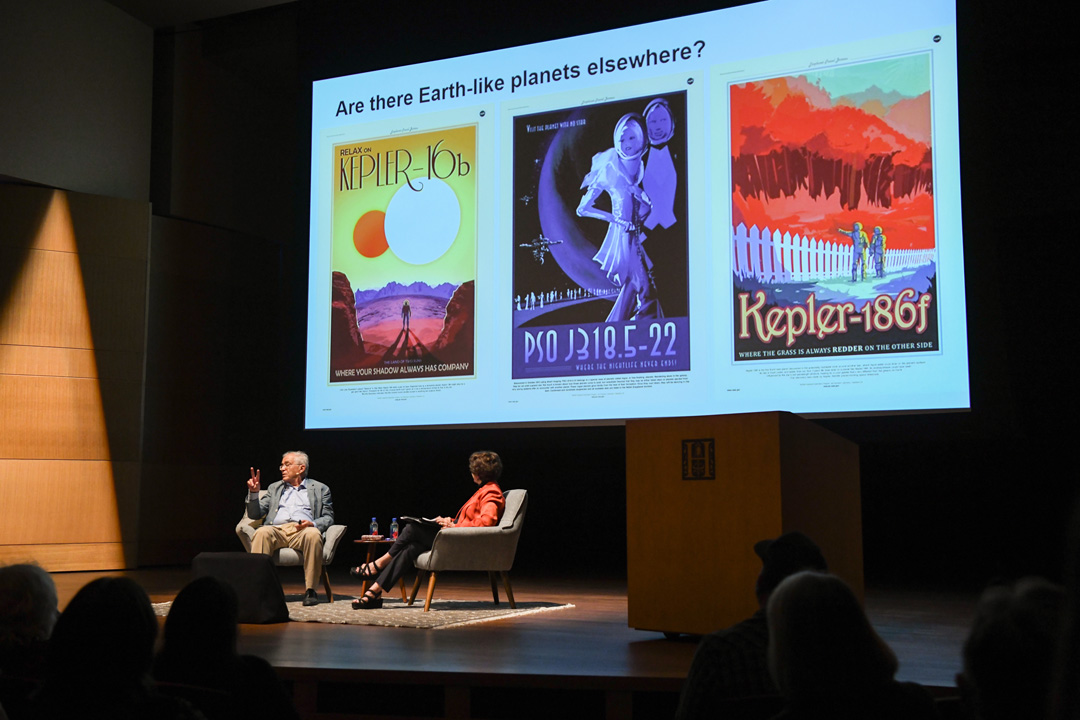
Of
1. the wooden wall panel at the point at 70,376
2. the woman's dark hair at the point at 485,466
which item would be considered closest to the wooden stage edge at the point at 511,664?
the woman's dark hair at the point at 485,466

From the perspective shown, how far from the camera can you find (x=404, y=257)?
22.6 ft

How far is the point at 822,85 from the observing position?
18.9 feet

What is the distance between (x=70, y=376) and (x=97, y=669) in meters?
7.28

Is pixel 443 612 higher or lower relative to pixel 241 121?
lower

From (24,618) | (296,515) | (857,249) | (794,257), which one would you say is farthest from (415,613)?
(24,618)

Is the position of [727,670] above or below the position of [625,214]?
below

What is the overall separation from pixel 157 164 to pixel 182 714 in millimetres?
8281

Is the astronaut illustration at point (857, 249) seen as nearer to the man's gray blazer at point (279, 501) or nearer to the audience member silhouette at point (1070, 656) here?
the man's gray blazer at point (279, 501)

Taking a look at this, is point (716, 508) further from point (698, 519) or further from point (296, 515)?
point (296, 515)

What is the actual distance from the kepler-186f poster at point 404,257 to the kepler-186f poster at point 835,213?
1.87 meters

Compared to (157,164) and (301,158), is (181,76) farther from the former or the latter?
(301,158)

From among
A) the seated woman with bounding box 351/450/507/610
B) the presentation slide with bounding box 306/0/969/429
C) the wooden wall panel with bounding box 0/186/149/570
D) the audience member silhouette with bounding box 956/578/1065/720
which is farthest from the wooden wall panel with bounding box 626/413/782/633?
the wooden wall panel with bounding box 0/186/149/570

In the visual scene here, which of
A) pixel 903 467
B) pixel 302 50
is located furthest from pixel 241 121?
pixel 903 467

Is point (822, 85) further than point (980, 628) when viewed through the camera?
Yes
